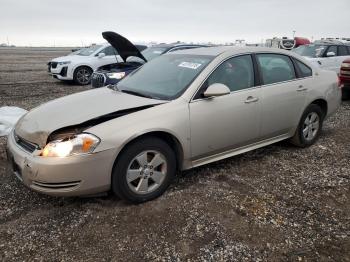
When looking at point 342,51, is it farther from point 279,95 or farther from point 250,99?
point 250,99

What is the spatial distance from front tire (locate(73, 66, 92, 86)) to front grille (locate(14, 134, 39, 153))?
32.2 ft

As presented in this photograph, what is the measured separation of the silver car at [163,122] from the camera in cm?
330

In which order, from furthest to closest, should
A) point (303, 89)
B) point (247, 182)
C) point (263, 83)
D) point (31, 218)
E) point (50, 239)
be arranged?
point (303, 89), point (263, 83), point (247, 182), point (31, 218), point (50, 239)

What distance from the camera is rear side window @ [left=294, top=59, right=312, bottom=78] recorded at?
513 centimetres

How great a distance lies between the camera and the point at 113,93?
435 centimetres

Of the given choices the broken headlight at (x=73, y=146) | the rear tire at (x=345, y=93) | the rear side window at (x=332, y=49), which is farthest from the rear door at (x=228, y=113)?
the rear side window at (x=332, y=49)

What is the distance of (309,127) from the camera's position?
Answer: 5422mm

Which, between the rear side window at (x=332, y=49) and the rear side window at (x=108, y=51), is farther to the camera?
the rear side window at (x=108, y=51)

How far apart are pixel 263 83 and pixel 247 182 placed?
129 cm

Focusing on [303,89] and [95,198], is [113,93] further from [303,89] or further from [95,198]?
[303,89]

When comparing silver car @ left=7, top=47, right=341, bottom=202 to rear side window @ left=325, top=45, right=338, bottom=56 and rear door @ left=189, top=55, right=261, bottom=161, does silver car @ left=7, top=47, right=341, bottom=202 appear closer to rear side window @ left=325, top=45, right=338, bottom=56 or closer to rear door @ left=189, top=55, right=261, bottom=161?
rear door @ left=189, top=55, right=261, bottom=161

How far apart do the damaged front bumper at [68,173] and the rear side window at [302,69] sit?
3146 mm

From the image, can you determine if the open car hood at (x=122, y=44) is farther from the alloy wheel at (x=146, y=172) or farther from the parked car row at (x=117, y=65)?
the alloy wheel at (x=146, y=172)

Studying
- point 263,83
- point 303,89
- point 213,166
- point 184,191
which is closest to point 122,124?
point 184,191
